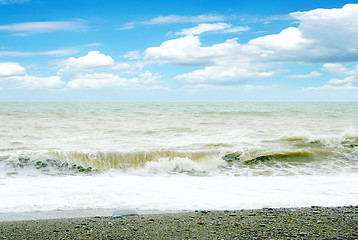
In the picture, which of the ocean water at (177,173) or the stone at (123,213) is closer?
the stone at (123,213)

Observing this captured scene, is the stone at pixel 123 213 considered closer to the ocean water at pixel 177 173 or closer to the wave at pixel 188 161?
the ocean water at pixel 177 173

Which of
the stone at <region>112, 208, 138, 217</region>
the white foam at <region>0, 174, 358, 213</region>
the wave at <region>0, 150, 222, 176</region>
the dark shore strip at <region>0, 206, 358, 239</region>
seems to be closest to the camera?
the dark shore strip at <region>0, 206, 358, 239</region>

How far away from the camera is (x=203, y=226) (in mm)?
3881

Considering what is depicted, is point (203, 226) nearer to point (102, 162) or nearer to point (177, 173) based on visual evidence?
point (177, 173)

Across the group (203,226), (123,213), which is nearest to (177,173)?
(123,213)

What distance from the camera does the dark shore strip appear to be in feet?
11.6

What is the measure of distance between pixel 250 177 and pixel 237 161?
1820 millimetres

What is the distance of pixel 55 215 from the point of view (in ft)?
15.3

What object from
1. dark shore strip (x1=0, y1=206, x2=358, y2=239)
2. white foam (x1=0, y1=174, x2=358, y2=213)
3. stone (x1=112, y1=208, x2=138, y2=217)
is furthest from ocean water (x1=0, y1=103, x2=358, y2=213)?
dark shore strip (x1=0, y1=206, x2=358, y2=239)

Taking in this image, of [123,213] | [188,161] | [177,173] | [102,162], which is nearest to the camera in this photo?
[123,213]

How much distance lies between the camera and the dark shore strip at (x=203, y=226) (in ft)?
11.6

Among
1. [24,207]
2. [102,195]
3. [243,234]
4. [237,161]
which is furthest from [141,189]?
[237,161]

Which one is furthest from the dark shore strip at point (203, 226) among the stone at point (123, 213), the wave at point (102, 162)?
the wave at point (102, 162)

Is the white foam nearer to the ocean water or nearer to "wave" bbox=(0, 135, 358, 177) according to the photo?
the ocean water
